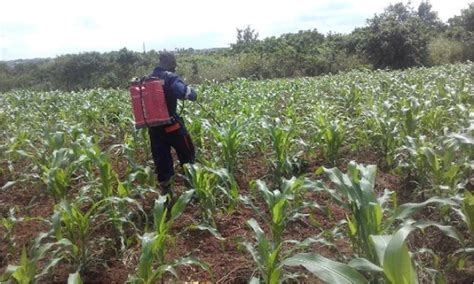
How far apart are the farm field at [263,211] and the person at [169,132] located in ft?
0.46

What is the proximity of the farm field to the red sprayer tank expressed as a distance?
1.38ft

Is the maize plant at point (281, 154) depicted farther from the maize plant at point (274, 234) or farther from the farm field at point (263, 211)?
the maize plant at point (274, 234)

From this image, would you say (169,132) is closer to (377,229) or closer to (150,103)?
(150,103)

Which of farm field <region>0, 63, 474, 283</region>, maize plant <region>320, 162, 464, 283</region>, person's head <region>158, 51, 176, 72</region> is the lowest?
farm field <region>0, 63, 474, 283</region>

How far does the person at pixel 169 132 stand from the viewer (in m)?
3.68

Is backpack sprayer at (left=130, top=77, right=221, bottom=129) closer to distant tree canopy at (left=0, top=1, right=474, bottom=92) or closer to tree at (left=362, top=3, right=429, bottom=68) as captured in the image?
distant tree canopy at (left=0, top=1, right=474, bottom=92)

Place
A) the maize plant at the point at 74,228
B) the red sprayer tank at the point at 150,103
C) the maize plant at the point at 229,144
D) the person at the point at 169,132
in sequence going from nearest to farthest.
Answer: the maize plant at the point at 74,228 < the red sprayer tank at the point at 150,103 < the person at the point at 169,132 < the maize plant at the point at 229,144

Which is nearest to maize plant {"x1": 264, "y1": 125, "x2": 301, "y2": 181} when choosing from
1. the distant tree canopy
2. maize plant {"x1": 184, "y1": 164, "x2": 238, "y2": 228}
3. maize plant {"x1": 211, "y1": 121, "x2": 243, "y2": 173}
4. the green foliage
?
maize plant {"x1": 211, "y1": 121, "x2": 243, "y2": 173}

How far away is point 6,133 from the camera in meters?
6.33

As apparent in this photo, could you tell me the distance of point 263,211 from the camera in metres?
3.50

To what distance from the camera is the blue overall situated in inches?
147

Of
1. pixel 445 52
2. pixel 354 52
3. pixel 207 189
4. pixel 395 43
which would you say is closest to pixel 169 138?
pixel 207 189

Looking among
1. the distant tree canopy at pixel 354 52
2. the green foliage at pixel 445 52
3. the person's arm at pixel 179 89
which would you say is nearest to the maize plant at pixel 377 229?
the person's arm at pixel 179 89

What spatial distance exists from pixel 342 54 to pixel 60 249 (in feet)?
81.9
